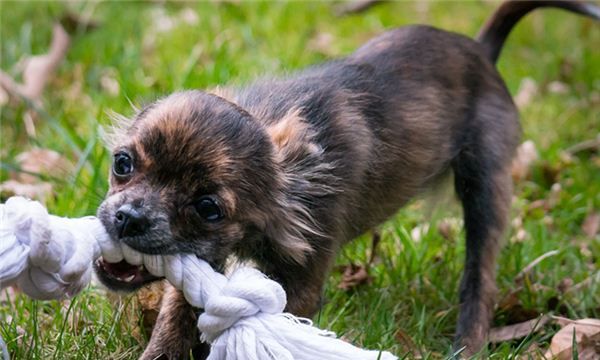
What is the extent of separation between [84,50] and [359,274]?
125 inches

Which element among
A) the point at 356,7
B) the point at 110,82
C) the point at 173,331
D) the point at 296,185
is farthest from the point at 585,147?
the point at 173,331

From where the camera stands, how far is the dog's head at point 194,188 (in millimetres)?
3168

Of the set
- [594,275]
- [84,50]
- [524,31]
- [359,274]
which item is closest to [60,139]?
[84,50]

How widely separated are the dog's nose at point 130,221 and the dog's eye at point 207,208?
0.20 m

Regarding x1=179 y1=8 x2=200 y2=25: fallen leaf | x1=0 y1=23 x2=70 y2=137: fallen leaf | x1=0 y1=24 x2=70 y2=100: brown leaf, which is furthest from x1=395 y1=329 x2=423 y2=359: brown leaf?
x1=179 y1=8 x2=200 y2=25: fallen leaf

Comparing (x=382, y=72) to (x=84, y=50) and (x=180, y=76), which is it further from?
(x=84, y=50)

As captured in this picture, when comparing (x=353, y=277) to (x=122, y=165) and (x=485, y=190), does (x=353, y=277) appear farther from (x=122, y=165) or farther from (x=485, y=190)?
(x=122, y=165)

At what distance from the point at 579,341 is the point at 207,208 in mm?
1618

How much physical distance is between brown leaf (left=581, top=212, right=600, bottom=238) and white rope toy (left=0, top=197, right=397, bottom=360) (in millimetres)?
2570

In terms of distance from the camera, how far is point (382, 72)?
4355 mm

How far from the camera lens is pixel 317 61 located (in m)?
6.28

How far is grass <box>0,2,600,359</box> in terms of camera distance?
392cm

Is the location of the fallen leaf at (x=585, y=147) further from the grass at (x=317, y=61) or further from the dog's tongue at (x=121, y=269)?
the dog's tongue at (x=121, y=269)

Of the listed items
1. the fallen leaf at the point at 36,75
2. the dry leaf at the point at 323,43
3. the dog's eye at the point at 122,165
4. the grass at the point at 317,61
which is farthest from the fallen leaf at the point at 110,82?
the dog's eye at the point at 122,165
